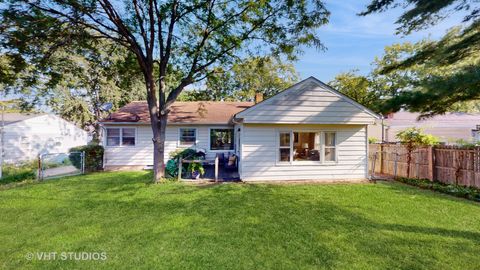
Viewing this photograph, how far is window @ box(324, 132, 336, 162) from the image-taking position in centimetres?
1051

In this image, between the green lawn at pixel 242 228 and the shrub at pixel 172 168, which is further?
the shrub at pixel 172 168

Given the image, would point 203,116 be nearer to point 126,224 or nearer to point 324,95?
point 324,95

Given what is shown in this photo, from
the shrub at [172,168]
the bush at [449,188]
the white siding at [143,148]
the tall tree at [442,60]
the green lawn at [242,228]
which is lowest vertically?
the green lawn at [242,228]

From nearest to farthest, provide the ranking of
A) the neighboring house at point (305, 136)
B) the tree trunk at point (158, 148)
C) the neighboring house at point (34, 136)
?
the neighboring house at point (305, 136) < the tree trunk at point (158, 148) < the neighboring house at point (34, 136)

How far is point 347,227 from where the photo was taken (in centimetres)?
520

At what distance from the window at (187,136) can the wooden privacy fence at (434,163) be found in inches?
388

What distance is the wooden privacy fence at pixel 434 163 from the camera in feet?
27.4

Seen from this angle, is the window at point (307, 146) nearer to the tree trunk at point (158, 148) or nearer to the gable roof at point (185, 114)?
the gable roof at point (185, 114)

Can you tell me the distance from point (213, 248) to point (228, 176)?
6899 millimetres

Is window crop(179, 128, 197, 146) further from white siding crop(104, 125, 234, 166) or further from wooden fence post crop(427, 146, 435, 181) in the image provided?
wooden fence post crop(427, 146, 435, 181)

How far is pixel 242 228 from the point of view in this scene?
16.8ft

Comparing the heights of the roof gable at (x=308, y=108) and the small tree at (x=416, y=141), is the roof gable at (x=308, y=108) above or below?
above

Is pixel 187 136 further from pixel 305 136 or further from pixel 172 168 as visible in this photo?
pixel 305 136

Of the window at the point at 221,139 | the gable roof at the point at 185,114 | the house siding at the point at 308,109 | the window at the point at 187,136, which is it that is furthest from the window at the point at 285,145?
the window at the point at 187,136
